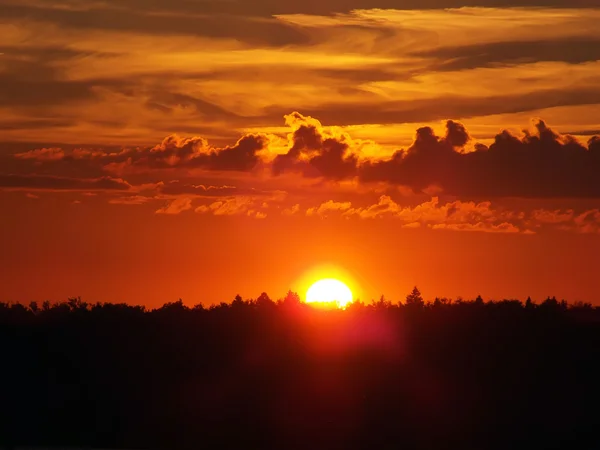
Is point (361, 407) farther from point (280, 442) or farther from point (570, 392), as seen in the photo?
point (570, 392)

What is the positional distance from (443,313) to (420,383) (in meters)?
23.5

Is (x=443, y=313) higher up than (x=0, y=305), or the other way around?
(x=0, y=305)

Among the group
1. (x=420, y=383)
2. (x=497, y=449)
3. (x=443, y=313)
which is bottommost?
(x=497, y=449)

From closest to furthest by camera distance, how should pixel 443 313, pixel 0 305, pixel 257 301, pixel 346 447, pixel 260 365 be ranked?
pixel 346 447 < pixel 260 365 < pixel 443 313 < pixel 257 301 < pixel 0 305

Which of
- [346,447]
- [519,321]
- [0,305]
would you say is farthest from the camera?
[0,305]

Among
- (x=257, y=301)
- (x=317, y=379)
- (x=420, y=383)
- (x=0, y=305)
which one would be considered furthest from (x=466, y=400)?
(x=0, y=305)

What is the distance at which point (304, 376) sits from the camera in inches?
4181

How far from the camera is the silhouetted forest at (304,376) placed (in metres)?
87.0

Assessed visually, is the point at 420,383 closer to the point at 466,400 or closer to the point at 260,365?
the point at 466,400

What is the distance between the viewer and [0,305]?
515 feet

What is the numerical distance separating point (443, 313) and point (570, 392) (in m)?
29.8

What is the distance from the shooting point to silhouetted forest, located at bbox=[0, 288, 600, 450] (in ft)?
285

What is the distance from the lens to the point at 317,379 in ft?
343

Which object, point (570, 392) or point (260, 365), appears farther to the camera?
point (260, 365)
